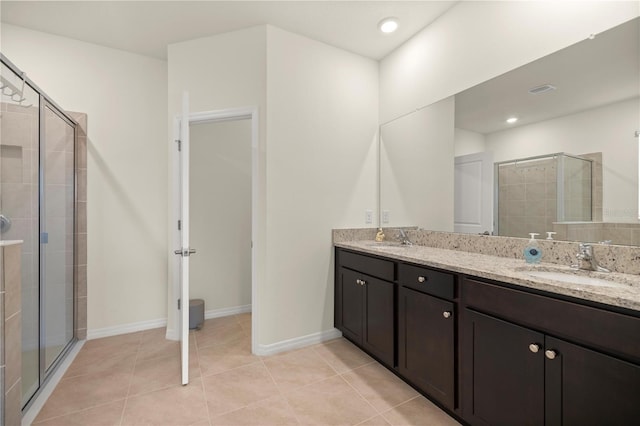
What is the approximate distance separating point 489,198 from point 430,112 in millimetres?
885

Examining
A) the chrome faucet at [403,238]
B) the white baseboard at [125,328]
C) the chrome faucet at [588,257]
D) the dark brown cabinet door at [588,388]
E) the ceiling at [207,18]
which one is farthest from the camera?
the white baseboard at [125,328]

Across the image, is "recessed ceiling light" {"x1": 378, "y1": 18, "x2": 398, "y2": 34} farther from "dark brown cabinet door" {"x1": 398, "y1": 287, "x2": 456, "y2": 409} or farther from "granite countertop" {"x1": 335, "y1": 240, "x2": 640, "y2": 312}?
"dark brown cabinet door" {"x1": 398, "y1": 287, "x2": 456, "y2": 409}

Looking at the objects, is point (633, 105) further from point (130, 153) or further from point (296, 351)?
point (130, 153)

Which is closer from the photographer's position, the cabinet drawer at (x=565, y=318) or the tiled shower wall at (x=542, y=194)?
the cabinet drawer at (x=565, y=318)

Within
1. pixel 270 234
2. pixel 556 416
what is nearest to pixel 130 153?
pixel 270 234

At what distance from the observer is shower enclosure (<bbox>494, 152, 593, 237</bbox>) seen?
155 cm

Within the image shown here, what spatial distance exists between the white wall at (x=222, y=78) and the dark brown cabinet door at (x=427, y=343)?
3.90ft

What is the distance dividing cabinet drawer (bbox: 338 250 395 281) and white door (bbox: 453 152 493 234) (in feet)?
2.16

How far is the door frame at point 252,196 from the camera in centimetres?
240

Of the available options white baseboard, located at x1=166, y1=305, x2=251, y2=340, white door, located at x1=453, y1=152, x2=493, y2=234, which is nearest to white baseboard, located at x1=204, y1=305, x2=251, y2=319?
white baseboard, located at x1=166, y1=305, x2=251, y2=340

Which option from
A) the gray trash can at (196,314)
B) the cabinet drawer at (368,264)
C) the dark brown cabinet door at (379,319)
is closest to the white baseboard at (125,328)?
the gray trash can at (196,314)

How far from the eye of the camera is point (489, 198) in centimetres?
201

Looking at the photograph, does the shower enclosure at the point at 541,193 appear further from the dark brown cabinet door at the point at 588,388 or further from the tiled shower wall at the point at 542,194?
the dark brown cabinet door at the point at 588,388

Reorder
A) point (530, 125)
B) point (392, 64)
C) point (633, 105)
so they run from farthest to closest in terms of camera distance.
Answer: point (392, 64) → point (530, 125) → point (633, 105)
